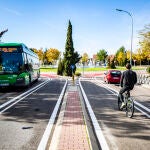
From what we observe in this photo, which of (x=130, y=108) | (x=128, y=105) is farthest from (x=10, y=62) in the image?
(x=130, y=108)

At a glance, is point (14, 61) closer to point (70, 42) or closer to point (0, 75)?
point (0, 75)

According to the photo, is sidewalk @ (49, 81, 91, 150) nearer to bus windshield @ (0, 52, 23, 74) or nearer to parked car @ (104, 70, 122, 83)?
bus windshield @ (0, 52, 23, 74)

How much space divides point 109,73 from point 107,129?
24940mm

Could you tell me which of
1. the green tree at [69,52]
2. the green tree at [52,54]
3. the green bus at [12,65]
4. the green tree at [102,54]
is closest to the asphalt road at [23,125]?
the green bus at [12,65]

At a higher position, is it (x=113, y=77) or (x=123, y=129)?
(x=113, y=77)

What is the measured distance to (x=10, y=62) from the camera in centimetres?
2247

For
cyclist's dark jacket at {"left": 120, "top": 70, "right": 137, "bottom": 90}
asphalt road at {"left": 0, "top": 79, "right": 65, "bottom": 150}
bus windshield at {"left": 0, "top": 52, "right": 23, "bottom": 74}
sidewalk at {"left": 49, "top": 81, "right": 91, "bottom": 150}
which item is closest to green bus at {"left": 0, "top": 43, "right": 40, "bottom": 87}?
bus windshield at {"left": 0, "top": 52, "right": 23, "bottom": 74}

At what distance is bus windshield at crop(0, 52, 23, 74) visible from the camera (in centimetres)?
2231

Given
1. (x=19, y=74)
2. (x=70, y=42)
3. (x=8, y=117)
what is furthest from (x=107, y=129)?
(x=70, y=42)

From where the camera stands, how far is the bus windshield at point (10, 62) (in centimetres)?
2231

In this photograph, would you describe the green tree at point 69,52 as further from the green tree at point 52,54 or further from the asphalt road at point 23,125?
the green tree at point 52,54

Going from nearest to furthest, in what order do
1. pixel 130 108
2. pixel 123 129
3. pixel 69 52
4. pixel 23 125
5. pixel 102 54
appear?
1. pixel 123 129
2. pixel 23 125
3. pixel 130 108
4. pixel 69 52
5. pixel 102 54

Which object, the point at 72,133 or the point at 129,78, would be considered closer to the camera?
the point at 72,133

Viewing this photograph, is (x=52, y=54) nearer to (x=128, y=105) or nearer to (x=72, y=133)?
(x=128, y=105)
